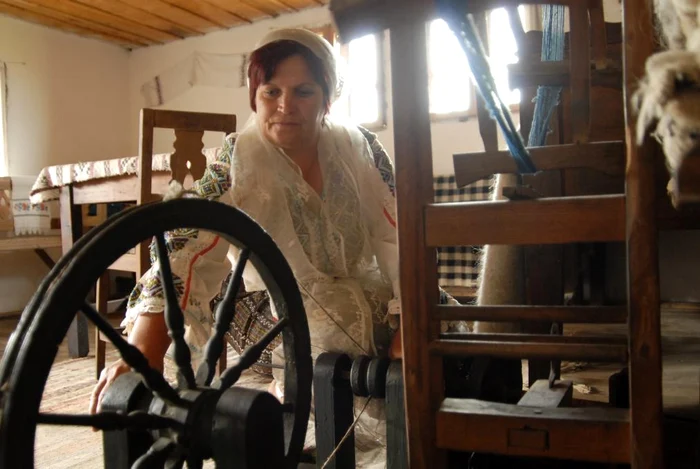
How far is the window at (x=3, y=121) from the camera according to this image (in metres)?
4.29

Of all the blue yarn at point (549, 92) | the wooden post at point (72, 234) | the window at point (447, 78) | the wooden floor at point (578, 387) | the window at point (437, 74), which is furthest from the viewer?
the window at point (447, 78)

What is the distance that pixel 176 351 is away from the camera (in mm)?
699

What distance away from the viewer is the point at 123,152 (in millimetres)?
5262

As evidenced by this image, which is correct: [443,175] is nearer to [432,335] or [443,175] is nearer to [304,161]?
[304,161]

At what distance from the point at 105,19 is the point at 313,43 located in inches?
150

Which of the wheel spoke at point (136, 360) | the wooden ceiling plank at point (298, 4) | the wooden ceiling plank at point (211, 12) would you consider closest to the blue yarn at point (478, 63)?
the wheel spoke at point (136, 360)

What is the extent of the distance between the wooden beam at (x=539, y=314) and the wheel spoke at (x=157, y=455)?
0.35m

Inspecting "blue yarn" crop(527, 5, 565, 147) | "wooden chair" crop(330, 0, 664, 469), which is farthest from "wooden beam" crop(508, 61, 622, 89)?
"wooden chair" crop(330, 0, 664, 469)

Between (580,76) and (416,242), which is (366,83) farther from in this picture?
A: (416,242)

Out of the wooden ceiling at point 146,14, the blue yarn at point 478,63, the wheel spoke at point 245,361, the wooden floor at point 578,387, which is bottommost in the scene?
the wooden floor at point 578,387

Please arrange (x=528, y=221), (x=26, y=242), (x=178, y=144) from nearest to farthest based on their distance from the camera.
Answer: (x=528, y=221)
(x=178, y=144)
(x=26, y=242)

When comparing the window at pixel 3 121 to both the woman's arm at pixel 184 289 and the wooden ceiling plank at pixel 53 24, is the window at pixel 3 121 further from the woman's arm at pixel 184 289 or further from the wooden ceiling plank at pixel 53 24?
the woman's arm at pixel 184 289

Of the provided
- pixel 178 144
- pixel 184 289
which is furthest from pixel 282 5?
pixel 184 289

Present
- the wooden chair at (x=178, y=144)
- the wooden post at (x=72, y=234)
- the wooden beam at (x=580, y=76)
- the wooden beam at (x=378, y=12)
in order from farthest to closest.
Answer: the wooden post at (x=72, y=234)
the wooden chair at (x=178, y=144)
the wooden beam at (x=580, y=76)
the wooden beam at (x=378, y=12)
